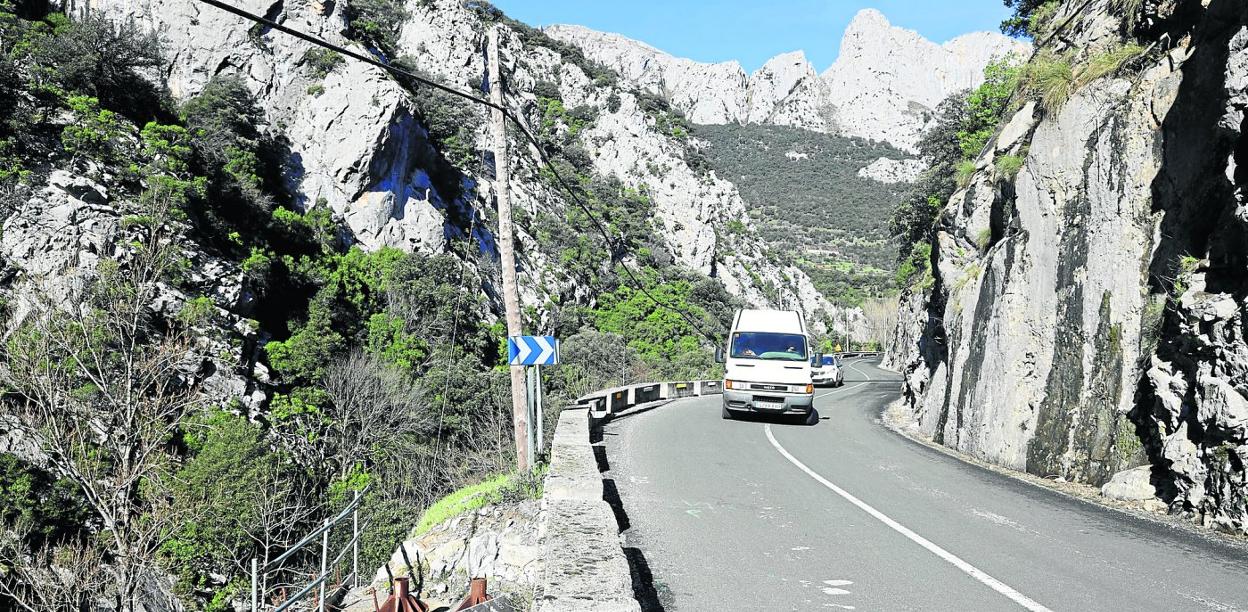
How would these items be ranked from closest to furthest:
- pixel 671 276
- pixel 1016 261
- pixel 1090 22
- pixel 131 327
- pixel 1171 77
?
pixel 1171 77, pixel 1016 261, pixel 1090 22, pixel 131 327, pixel 671 276

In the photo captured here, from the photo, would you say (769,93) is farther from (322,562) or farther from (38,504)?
(322,562)

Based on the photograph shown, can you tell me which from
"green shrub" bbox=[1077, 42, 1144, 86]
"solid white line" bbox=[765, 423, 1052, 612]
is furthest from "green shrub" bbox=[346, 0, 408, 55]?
"solid white line" bbox=[765, 423, 1052, 612]

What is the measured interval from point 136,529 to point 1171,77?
26.8 m

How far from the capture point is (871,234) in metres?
132

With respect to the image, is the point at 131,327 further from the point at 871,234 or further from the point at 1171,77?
the point at 871,234

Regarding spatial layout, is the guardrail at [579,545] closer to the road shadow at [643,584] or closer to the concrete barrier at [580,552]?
the concrete barrier at [580,552]

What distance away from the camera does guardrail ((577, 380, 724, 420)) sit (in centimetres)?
1803

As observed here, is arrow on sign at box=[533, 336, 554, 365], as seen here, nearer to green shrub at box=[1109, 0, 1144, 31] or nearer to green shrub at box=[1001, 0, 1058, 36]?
green shrub at box=[1109, 0, 1144, 31]

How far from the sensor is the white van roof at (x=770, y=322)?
17.5m

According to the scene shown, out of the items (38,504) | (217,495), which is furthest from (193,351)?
(38,504)

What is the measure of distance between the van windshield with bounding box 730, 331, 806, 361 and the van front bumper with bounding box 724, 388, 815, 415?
0.85 meters

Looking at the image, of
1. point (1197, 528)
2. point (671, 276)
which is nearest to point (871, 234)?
point (671, 276)

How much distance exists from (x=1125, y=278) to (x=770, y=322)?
8099 millimetres

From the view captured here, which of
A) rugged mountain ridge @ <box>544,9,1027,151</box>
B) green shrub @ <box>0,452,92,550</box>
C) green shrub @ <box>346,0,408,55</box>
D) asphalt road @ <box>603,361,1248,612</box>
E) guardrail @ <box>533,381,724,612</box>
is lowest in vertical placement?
green shrub @ <box>0,452,92,550</box>
